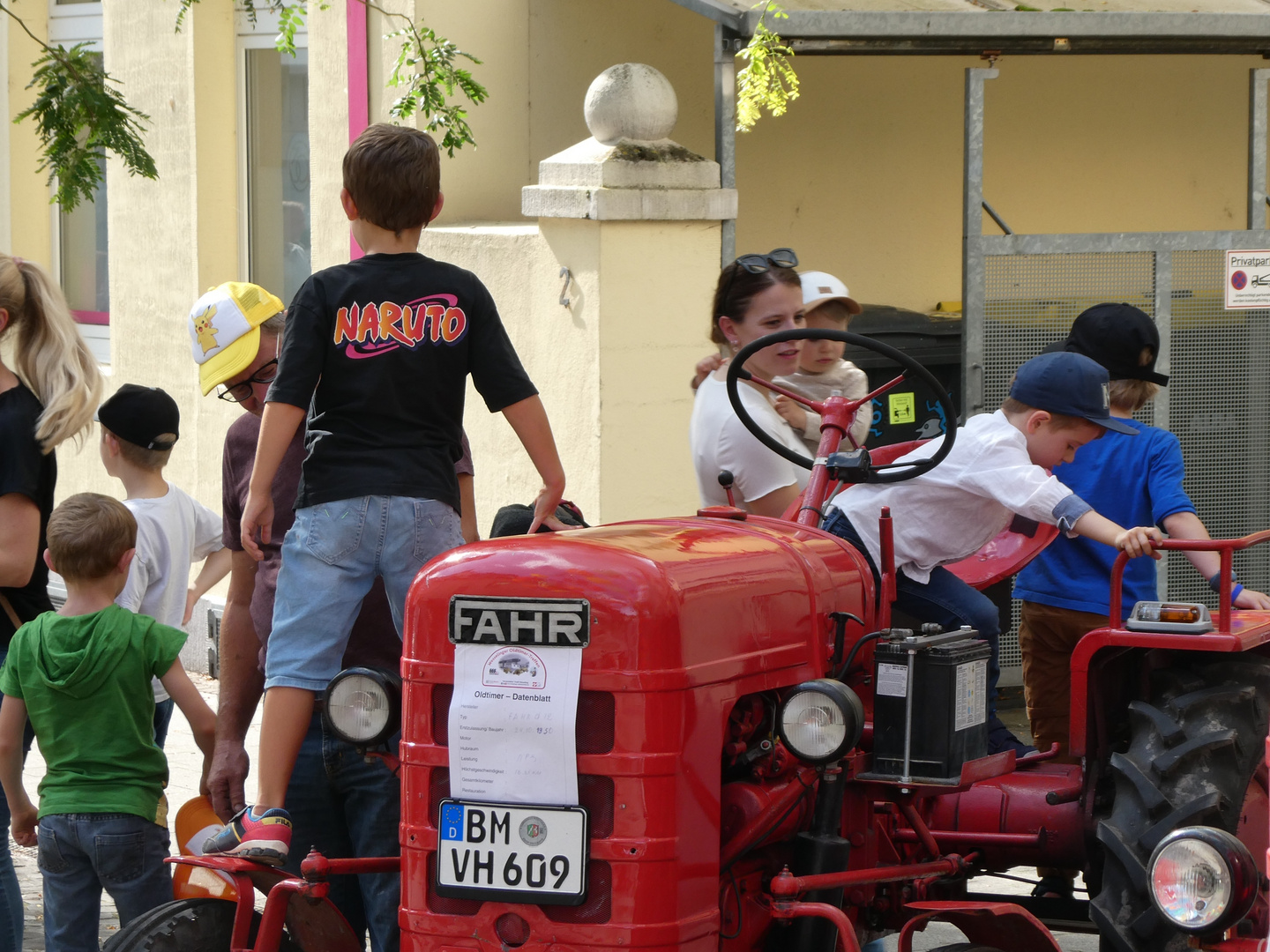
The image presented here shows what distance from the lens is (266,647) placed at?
3.85 metres

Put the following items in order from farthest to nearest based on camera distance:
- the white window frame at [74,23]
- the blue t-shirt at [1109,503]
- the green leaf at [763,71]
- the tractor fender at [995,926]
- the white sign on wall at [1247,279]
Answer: the white window frame at [74,23], the white sign on wall at [1247,279], the green leaf at [763,71], the blue t-shirt at [1109,503], the tractor fender at [995,926]

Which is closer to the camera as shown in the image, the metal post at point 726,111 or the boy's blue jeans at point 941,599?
the boy's blue jeans at point 941,599

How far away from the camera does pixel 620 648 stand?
9.62 ft

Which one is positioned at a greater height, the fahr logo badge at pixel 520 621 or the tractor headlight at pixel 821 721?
the fahr logo badge at pixel 520 621

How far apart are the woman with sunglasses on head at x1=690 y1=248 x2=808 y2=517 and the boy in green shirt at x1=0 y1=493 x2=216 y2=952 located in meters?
1.45

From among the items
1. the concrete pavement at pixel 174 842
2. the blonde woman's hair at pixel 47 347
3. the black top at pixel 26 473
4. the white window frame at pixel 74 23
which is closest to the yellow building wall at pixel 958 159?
the concrete pavement at pixel 174 842

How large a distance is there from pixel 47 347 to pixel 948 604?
2.44 meters

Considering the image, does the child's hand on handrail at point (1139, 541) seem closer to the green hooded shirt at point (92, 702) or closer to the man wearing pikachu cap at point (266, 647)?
the man wearing pikachu cap at point (266, 647)

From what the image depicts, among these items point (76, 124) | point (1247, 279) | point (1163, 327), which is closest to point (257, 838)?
point (76, 124)

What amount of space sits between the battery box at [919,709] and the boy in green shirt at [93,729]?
172 cm

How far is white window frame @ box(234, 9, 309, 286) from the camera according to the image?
31.3 feet

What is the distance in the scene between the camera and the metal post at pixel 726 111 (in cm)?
686

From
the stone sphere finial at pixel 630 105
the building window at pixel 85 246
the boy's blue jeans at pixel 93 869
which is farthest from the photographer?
the building window at pixel 85 246

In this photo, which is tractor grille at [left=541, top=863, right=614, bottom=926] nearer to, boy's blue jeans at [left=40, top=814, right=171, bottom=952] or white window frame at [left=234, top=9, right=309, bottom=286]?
boy's blue jeans at [left=40, top=814, right=171, bottom=952]
